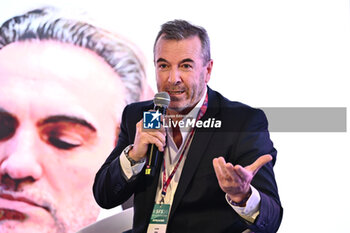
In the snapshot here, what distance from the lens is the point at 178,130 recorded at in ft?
6.91

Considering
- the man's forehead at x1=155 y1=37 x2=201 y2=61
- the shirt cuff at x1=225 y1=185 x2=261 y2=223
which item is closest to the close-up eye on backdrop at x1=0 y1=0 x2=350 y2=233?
the man's forehead at x1=155 y1=37 x2=201 y2=61

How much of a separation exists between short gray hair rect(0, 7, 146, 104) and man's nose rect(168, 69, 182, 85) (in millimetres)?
1081

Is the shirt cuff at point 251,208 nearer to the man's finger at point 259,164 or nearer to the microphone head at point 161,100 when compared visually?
the man's finger at point 259,164

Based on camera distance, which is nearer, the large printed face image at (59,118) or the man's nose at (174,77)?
the man's nose at (174,77)

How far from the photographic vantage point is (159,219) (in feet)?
6.23

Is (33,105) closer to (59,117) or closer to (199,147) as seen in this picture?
(59,117)

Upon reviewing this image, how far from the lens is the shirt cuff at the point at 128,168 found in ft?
6.16

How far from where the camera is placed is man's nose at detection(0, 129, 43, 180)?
3.06 m

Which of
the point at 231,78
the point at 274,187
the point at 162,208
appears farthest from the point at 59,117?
the point at 274,187

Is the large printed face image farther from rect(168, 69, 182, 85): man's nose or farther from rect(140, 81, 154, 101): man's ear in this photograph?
rect(168, 69, 182, 85): man's nose

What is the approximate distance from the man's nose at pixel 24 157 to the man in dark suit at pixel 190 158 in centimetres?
113

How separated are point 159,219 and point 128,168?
268 mm

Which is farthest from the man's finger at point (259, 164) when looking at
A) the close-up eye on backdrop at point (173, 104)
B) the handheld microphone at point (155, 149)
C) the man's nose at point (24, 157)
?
the man's nose at point (24, 157)

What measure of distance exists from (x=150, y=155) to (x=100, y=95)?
1481mm
